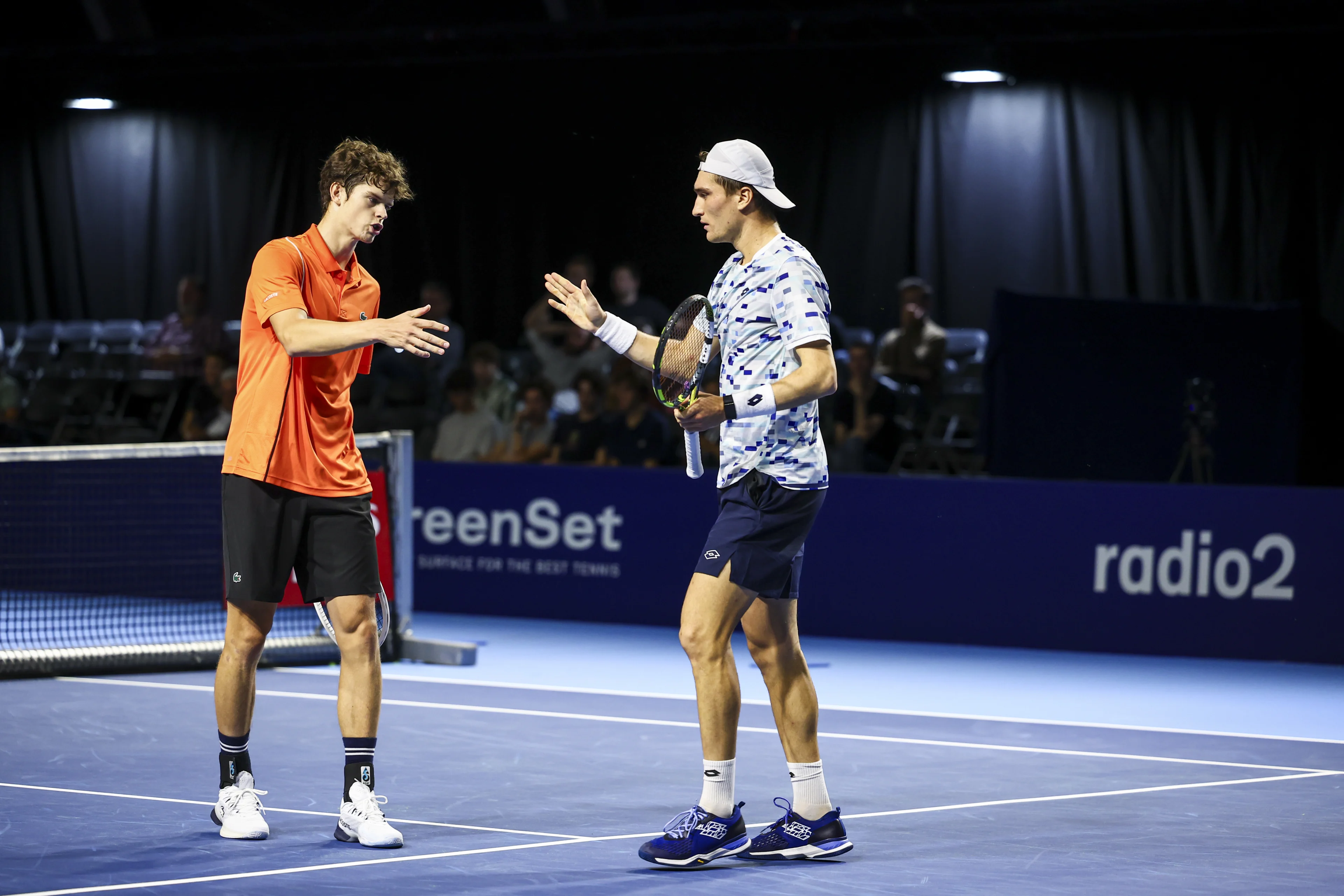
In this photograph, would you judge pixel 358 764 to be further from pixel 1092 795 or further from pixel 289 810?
pixel 1092 795

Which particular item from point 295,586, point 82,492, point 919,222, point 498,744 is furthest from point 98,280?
point 498,744

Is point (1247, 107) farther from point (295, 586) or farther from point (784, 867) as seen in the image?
point (784, 867)

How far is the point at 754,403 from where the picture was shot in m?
4.66

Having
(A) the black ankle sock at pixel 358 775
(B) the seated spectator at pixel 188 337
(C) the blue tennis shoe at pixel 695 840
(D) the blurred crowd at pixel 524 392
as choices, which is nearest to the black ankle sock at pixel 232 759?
(A) the black ankle sock at pixel 358 775

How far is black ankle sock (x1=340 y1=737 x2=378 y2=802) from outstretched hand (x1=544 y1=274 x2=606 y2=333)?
1.30 metres

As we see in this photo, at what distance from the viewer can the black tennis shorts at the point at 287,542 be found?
5.04m

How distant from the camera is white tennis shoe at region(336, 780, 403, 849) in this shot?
16.0 ft

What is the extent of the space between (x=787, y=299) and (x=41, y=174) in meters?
14.6

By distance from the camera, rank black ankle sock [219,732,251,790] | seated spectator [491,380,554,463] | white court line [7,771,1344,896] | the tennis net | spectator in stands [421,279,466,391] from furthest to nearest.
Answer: spectator in stands [421,279,466,391]
seated spectator [491,380,554,463]
the tennis net
black ankle sock [219,732,251,790]
white court line [7,771,1344,896]

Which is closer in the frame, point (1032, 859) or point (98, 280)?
point (1032, 859)

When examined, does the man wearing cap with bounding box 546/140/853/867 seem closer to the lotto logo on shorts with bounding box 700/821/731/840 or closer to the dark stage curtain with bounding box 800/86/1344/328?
the lotto logo on shorts with bounding box 700/821/731/840

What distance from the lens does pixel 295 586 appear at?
9.23 metres

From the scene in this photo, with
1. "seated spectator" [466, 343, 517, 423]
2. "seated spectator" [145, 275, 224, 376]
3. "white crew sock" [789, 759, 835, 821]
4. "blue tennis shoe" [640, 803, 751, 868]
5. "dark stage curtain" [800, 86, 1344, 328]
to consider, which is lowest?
"blue tennis shoe" [640, 803, 751, 868]

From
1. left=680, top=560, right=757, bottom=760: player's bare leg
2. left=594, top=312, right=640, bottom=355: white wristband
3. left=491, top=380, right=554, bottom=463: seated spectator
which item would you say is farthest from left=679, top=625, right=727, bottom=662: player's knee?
left=491, top=380, right=554, bottom=463: seated spectator
